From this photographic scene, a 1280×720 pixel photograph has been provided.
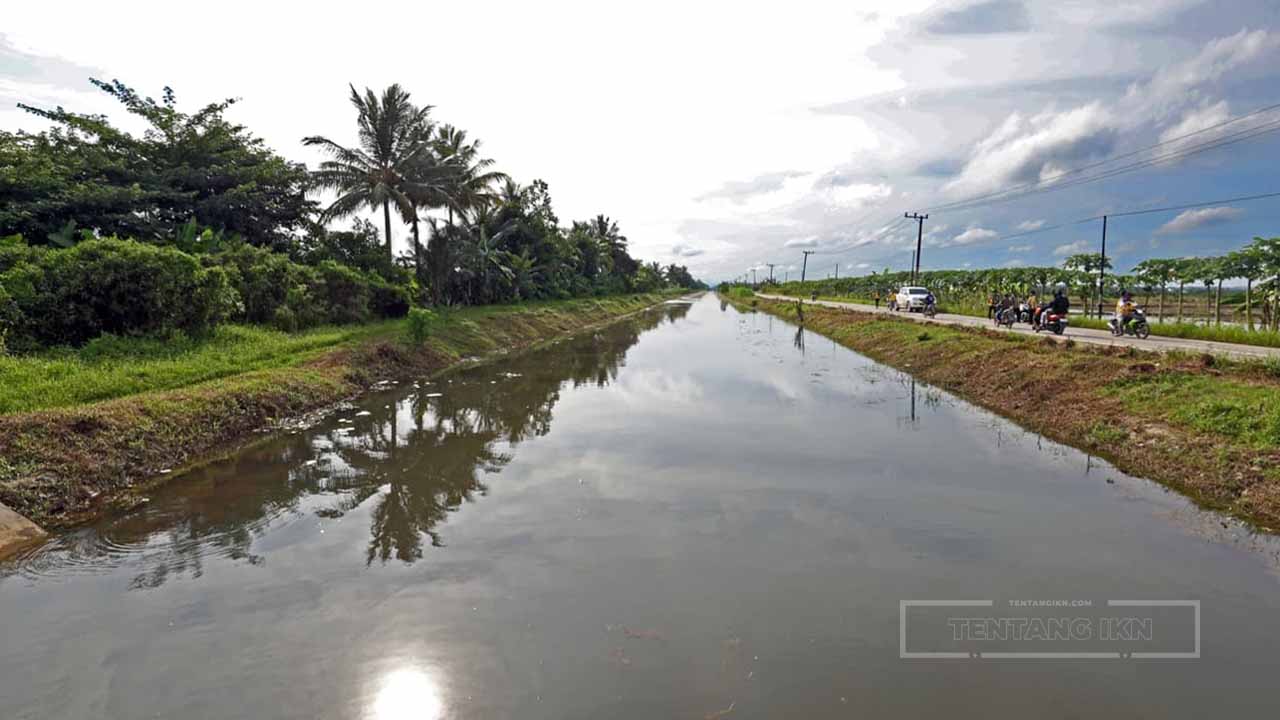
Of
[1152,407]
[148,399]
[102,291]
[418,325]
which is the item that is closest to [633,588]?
[148,399]

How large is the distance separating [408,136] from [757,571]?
77.2ft

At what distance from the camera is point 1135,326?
645 inches

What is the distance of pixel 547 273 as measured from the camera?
3522 cm

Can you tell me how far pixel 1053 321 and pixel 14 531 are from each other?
23.0 metres

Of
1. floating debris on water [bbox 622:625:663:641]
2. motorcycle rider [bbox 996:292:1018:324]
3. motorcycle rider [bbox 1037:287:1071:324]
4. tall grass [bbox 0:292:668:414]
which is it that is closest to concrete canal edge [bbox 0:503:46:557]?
tall grass [bbox 0:292:668:414]

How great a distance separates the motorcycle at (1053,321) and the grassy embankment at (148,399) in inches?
759

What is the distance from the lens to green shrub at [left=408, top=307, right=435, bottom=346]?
1633 cm

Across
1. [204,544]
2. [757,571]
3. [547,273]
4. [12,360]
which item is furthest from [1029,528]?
[547,273]

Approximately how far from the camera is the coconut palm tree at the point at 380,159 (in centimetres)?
2161

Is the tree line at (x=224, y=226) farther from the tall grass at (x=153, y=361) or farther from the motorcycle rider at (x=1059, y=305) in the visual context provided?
the motorcycle rider at (x=1059, y=305)

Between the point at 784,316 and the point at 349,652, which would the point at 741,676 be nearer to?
the point at 349,652

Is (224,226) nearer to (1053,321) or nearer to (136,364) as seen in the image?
(136,364)

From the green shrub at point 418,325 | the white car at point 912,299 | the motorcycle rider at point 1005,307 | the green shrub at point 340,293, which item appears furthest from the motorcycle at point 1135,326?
the green shrub at point 340,293

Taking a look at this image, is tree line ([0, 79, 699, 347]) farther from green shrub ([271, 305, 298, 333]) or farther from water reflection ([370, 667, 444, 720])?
water reflection ([370, 667, 444, 720])
